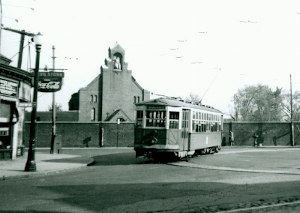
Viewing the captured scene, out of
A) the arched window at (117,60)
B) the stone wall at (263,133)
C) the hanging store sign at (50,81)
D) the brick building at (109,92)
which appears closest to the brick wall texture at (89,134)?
the stone wall at (263,133)

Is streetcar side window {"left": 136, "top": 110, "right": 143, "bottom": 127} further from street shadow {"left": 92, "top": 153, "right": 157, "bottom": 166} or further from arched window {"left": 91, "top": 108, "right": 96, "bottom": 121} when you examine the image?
arched window {"left": 91, "top": 108, "right": 96, "bottom": 121}

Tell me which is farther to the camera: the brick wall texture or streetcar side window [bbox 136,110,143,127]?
the brick wall texture

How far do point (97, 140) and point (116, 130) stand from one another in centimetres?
244

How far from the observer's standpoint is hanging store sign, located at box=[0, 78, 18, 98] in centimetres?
1864

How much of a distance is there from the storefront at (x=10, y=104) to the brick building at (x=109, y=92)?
3461 centimetres

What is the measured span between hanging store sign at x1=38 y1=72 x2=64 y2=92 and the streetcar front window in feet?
23.7

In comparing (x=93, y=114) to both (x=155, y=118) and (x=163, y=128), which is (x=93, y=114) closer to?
(x=155, y=118)

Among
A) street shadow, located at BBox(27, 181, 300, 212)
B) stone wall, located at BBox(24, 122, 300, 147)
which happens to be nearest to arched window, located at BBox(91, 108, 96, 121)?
stone wall, located at BBox(24, 122, 300, 147)

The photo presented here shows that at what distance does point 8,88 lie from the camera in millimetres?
19328

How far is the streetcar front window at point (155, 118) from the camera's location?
58.6 feet

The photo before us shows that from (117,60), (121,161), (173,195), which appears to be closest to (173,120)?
(121,161)

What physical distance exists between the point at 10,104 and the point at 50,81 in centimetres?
334

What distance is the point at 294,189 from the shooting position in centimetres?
1051

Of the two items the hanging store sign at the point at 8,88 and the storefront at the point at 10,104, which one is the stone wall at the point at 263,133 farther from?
the hanging store sign at the point at 8,88
